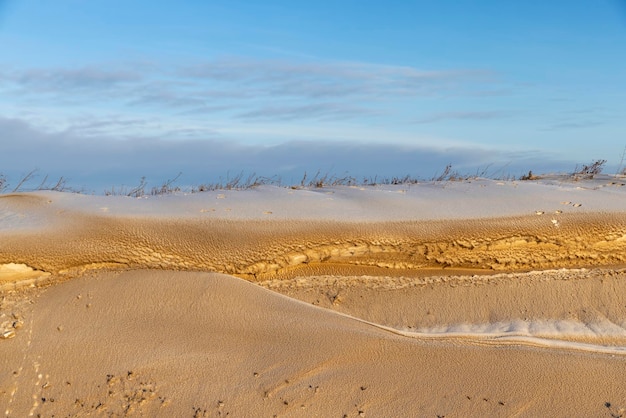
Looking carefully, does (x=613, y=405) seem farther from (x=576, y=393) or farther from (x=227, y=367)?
(x=227, y=367)

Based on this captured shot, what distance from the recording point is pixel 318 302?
400 centimetres

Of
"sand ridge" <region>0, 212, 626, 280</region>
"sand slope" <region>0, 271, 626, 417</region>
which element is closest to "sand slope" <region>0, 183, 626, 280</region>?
"sand ridge" <region>0, 212, 626, 280</region>

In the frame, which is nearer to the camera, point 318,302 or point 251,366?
point 251,366

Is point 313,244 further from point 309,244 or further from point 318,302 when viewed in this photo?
point 318,302

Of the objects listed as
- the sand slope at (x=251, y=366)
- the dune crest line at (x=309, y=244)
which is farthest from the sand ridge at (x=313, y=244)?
the sand slope at (x=251, y=366)

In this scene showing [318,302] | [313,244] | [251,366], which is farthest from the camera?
[313,244]

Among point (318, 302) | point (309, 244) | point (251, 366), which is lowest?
point (251, 366)

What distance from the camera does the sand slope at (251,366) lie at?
9.68 feet

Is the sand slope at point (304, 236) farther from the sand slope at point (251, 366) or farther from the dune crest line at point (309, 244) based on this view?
the sand slope at point (251, 366)

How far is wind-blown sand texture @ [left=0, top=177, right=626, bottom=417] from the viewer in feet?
9.87

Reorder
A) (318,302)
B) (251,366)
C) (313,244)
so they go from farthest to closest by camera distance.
→ 1. (313,244)
2. (318,302)
3. (251,366)

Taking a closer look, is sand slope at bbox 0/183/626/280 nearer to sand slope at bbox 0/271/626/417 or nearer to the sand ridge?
the sand ridge

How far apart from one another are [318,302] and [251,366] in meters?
0.95

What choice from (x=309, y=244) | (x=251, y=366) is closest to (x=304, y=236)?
(x=309, y=244)
